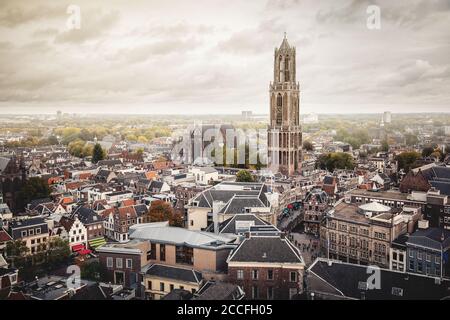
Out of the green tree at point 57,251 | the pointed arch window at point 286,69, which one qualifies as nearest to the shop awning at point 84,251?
the green tree at point 57,251

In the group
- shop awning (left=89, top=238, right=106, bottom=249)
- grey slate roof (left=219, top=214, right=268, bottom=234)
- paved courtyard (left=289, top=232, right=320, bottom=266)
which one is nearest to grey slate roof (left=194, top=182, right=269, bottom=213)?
paved courtyard (left=289, top=232, right=320, bottom=266)

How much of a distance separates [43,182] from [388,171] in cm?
2710

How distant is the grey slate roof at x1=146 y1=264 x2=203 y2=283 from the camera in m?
13.4

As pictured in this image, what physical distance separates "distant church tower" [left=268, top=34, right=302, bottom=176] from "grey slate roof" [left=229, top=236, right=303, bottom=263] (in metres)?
22.4

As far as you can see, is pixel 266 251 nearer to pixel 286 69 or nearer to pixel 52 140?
pixel 286 69

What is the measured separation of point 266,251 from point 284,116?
24.6 m

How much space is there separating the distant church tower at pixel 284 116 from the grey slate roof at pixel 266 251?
22.4 m

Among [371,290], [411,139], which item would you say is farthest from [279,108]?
[371,290]

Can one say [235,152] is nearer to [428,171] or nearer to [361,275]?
[428,171]

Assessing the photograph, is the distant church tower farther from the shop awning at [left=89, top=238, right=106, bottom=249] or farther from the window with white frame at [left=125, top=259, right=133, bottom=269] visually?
the window with white frame at [left=125, top=259, right=133, bottom=269]

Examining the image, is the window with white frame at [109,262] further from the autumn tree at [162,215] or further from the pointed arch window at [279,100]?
the pointed arch window at [279,100]

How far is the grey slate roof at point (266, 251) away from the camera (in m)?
13.0

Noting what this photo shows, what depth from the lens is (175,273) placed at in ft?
45.0
